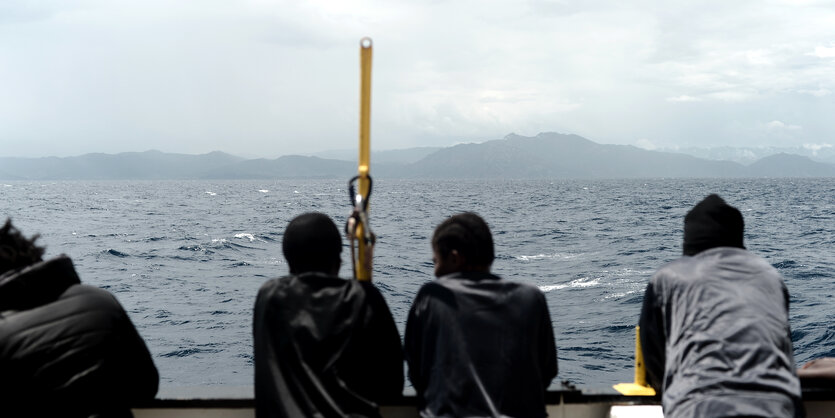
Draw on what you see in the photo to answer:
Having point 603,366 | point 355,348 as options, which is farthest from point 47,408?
point 603,366

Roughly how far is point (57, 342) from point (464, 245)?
67.4 inches

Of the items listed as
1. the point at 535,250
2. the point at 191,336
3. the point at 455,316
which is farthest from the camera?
the point at 535,250

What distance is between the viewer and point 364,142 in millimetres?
3498

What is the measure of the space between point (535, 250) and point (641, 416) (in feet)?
98.7

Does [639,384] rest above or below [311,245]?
below

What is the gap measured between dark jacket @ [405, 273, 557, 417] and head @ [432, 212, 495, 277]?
0.21 ft

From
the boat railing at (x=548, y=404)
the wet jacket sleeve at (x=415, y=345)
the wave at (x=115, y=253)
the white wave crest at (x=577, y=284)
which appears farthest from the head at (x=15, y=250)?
the wave at (x=115, y=253)

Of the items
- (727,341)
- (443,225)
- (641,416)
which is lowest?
(641,416)

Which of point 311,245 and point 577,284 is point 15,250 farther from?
point 577,284

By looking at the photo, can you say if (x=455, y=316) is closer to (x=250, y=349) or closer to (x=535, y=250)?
(x=250, y=349)

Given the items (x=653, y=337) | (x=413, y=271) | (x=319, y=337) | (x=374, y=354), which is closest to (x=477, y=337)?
(x=374, y=354)

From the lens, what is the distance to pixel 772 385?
3.16 metres

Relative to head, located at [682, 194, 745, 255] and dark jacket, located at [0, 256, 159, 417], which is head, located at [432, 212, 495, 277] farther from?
dark jacket, located at [0, 256, 159, 417]

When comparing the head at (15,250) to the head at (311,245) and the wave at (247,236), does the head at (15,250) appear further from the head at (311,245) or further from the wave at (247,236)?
the wave at (247,236)
